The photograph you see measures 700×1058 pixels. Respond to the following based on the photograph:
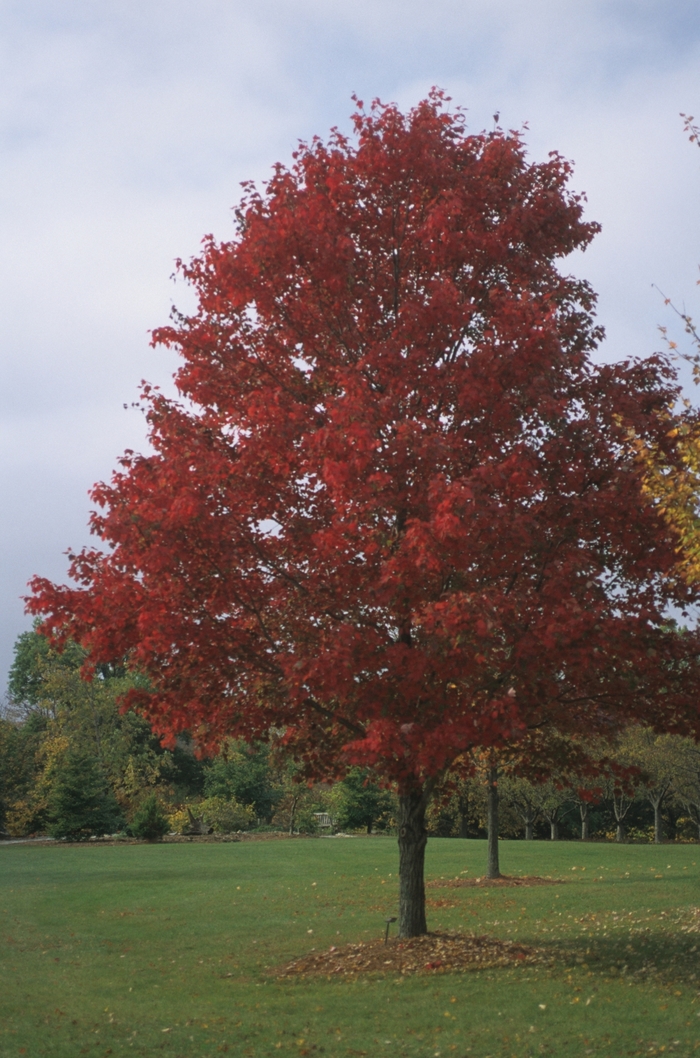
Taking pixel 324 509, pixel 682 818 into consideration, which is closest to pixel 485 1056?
pixel 324 509

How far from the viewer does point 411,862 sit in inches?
533

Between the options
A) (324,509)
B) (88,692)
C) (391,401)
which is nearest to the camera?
(391,401)

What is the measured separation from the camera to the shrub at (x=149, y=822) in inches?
1607

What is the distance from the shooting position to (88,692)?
50.9 meters

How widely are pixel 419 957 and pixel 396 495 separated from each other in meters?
6.13

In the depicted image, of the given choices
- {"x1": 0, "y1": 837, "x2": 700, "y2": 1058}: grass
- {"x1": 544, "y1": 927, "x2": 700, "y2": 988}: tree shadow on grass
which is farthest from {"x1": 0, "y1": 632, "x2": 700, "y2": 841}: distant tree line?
{"x1": 544, "y1": 927, "x2": 700, "y2": 988}: tree shadow on grass

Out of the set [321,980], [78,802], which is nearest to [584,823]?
[78,802]

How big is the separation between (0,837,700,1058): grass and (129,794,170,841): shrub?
11.8 meters

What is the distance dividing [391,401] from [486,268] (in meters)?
3.05

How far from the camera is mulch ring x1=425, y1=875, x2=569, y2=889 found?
894 inches

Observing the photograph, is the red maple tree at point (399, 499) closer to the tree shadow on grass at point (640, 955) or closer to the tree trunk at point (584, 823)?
the tree shadow on grass at point (640, 955)

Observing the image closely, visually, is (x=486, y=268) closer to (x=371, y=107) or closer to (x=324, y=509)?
(x=371, y=107)

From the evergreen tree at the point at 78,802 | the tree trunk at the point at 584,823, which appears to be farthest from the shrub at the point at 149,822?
the tree trunk at the point at 584,823

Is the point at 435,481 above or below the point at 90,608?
above
